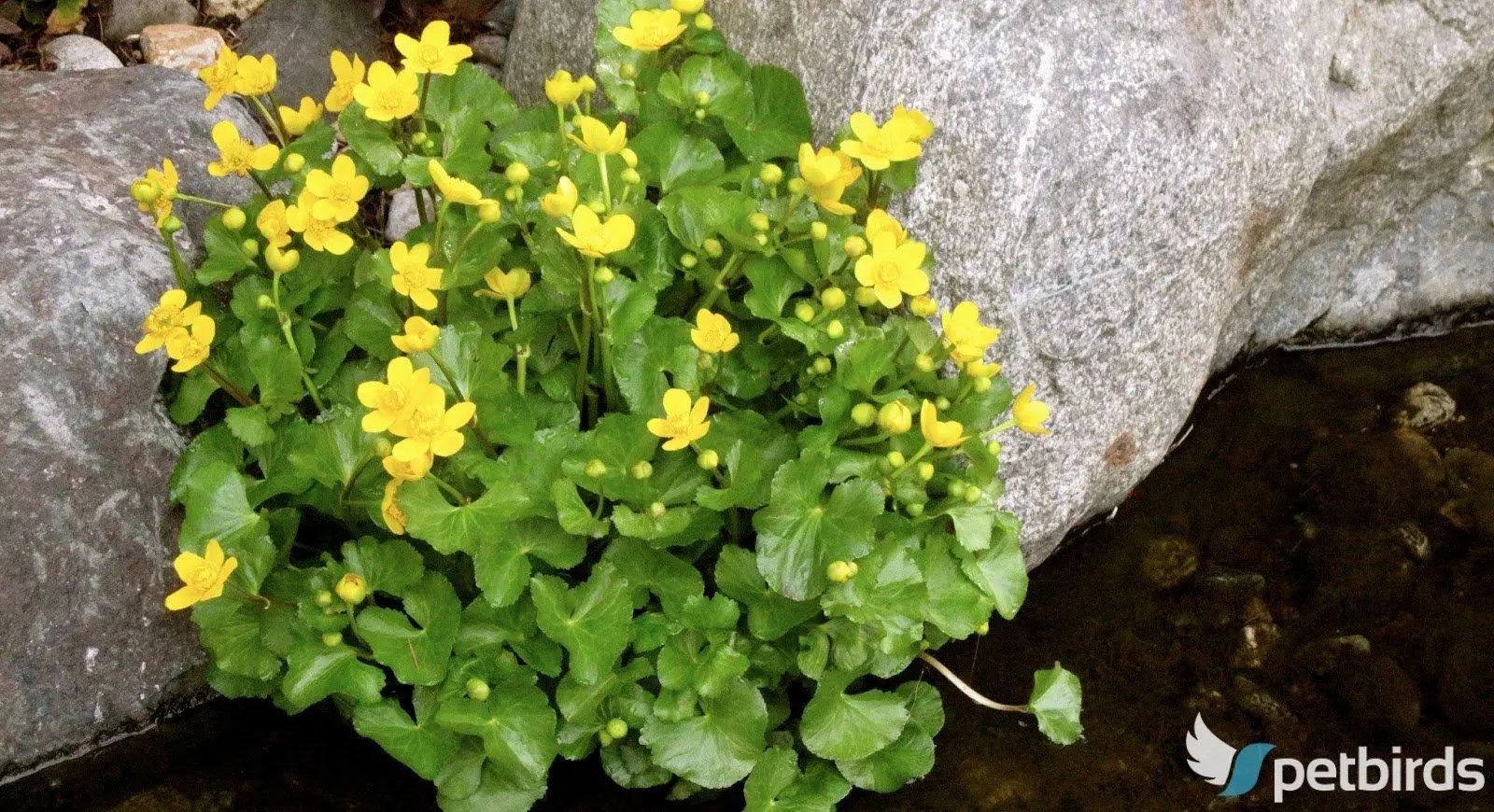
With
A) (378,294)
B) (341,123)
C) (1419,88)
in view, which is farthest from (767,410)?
(1419,88)

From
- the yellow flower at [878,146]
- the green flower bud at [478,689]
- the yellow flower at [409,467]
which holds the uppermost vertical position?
the yellow flower at [878,146]

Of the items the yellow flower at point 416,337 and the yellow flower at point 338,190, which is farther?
the yellow flower at point 338,190

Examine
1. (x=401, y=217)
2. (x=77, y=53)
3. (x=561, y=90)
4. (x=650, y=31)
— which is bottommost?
(x=401, y=217)

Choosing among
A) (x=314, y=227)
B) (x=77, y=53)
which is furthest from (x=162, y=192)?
(x=77, y=53)

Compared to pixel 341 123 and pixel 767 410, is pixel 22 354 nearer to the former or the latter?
pixel 341 123

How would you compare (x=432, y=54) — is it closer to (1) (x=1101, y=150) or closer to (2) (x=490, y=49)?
(1) (x=1101, y=150)

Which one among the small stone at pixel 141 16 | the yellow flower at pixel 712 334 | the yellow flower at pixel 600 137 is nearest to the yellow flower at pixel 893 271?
the yellow flower at pixel 712 334

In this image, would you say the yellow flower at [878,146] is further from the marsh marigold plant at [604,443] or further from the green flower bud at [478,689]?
the green flower bud at [478,689]
